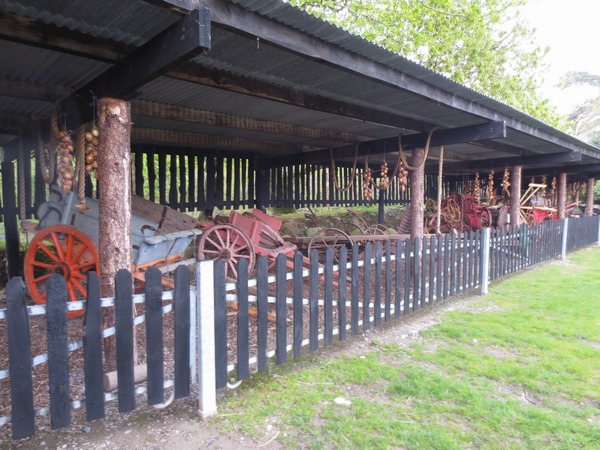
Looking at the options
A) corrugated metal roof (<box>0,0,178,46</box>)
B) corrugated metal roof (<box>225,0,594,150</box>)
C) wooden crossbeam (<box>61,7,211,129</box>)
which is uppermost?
corrugated metal roof (<box>225,0,594,150</box>)

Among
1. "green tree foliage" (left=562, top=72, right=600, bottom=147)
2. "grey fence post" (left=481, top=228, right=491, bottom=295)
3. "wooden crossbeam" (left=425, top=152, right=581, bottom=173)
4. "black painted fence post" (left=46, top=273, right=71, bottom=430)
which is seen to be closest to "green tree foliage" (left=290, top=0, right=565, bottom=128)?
"wooden crossbeam" (left=425, top=152, right=581, bottom=173)

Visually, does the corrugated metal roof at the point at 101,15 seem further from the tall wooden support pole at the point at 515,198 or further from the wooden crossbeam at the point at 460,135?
the tall wooden support pole at the point at 515,198

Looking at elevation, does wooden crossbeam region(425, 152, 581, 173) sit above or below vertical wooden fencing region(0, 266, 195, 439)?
above

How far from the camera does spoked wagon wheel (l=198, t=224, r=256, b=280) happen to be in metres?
5.41

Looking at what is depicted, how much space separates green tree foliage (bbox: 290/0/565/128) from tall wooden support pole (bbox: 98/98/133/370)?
36.7 ft

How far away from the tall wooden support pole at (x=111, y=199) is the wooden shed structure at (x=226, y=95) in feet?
0.86

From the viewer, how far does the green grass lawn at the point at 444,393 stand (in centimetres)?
256

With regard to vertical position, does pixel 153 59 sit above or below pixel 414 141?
below

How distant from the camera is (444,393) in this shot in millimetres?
3100

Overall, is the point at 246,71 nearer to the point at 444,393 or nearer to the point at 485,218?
the point at 444,393

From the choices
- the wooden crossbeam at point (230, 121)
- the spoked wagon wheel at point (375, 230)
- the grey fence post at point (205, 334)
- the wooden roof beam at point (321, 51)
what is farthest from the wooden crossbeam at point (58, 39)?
the spoked wagon wheel at point (375, 230)

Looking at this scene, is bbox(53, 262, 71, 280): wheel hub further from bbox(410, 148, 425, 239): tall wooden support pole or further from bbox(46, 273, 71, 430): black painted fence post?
bbox(410, 148, 425, 239): tall wooden support pole

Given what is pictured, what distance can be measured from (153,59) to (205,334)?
1.97 meters

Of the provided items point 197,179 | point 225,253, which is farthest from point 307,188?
point 225,253
